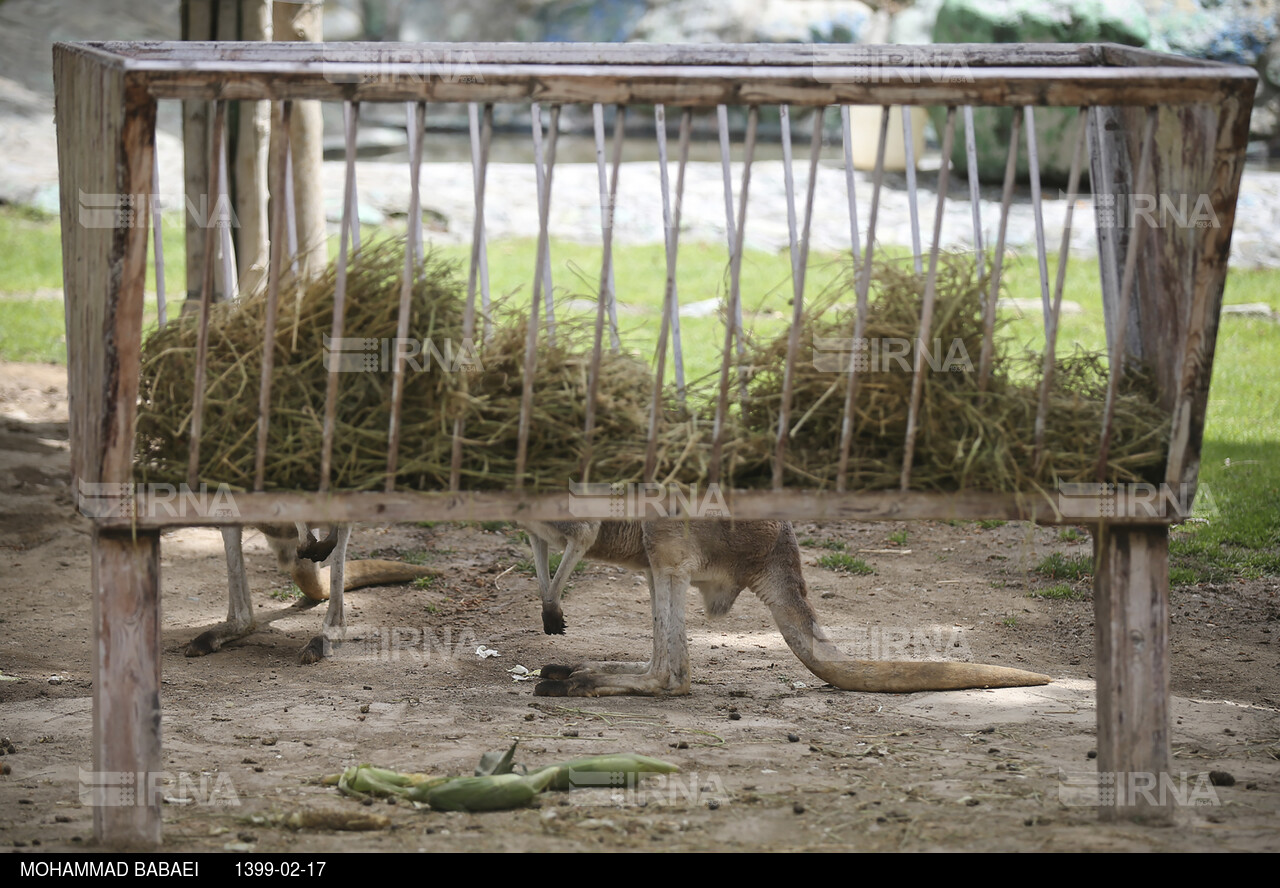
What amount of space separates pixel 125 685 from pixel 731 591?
8.23 feet

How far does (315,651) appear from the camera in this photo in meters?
5.05

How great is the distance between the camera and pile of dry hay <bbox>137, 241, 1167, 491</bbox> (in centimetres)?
306

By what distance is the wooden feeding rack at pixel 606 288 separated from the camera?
2.83 m

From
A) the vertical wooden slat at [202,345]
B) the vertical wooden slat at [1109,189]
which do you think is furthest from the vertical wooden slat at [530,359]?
the vertical wooden slat at [1109,189]

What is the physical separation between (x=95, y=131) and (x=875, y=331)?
1.99 meters

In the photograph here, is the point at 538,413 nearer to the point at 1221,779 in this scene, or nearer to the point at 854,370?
the point at 854,370

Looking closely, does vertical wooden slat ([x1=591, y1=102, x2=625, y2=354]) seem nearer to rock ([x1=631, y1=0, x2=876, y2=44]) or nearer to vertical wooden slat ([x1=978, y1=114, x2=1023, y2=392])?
vertical wooden slat ([x1=978, y1=114, x2=1023, y2=392])

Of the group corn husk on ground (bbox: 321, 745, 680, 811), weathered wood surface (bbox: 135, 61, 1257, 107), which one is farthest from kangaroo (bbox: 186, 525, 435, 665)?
weathered wood surface (bbox: 135, 61, 1257, 107)

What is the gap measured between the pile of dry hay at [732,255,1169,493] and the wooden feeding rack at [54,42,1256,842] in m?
0.05

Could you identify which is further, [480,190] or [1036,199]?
[1036,199]

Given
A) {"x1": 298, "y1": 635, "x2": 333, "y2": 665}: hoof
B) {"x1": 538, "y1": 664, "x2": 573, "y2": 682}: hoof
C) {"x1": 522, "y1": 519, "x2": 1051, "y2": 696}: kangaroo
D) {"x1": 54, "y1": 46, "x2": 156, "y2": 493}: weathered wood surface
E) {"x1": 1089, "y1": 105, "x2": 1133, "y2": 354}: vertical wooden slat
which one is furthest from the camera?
{"x1": 298, "y1": 635, "x2": 333, "y2": 665}: hoof

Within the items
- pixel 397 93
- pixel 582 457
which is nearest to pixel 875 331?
pixel 582 457

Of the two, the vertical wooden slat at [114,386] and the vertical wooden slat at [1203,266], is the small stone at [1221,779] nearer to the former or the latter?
the vertical wooden slat at [1203,266]

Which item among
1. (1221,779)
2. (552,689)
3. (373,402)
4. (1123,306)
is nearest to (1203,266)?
(1123,306)
